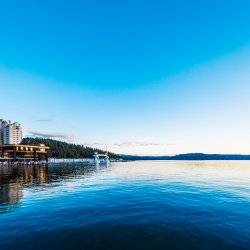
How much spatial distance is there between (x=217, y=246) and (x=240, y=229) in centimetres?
451

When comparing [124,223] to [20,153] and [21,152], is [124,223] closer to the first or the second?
[21,152]

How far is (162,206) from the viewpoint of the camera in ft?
85.7

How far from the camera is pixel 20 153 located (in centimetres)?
16675

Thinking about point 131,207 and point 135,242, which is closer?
point 135,242

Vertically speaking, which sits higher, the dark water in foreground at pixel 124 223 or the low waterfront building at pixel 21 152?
the low waterfront building at pixel 21 152

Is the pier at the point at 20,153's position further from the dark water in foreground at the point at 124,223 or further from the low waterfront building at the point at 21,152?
the dark water in foreground at the point at 124,223

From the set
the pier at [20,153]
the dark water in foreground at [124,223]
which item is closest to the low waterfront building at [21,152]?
the pier at [20,153]

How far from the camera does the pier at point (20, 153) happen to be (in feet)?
A: 495

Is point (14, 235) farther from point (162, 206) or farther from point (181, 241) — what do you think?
point (162, 206)

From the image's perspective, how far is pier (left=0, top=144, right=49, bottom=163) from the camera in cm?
15075

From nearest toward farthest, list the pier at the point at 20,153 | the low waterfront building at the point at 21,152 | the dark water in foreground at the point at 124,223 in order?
the dark water in foreground at the point at 124,223
the pier at the point at 20,153
the low waterfront building at the point at 21,152

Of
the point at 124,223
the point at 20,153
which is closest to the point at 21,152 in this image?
the point at 20,153

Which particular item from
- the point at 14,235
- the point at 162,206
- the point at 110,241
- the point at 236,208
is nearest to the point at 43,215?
the point at 14,235

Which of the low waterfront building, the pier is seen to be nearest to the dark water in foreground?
the pier
